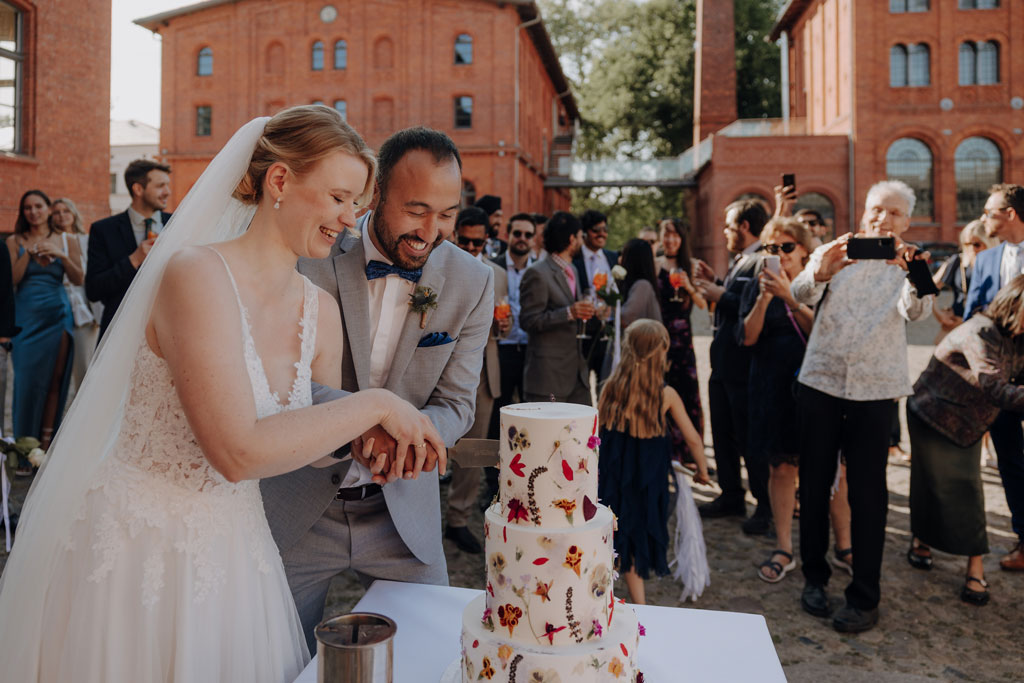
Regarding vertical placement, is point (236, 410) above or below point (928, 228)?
below

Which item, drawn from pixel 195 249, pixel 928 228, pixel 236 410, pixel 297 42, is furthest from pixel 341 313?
pixel 928 228

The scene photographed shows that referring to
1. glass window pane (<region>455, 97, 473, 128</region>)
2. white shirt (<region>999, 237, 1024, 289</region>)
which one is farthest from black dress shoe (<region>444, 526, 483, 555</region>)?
glass window pane (<region>455, 97, 473, 128</region>)

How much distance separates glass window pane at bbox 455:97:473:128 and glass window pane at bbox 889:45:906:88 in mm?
17686

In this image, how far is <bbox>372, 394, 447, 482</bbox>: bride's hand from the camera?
6.11 feet

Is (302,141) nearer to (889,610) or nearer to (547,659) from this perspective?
(547,659)

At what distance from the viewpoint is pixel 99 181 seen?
1521cm

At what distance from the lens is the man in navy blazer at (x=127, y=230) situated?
5.59 meters

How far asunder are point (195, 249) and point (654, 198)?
4455 centimetres

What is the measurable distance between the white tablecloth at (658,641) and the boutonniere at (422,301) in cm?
86

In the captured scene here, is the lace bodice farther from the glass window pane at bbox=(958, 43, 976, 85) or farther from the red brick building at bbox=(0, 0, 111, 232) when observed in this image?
the glass window pane at bbox=(958, 43, 976, 85)

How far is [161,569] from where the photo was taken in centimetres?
193

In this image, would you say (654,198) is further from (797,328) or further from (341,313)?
(341,313)

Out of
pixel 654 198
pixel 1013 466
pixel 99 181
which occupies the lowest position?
pixel 1013 466

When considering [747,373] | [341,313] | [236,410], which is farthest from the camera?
[747,373]
